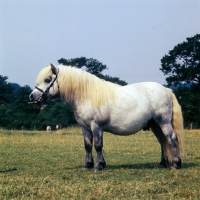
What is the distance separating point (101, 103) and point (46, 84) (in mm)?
1325

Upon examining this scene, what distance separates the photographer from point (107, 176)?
880cm

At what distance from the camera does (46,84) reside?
1003 cm

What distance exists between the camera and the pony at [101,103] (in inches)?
389

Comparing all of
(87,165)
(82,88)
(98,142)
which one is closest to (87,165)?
(87,165)

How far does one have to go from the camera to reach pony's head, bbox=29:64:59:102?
998 centimetres

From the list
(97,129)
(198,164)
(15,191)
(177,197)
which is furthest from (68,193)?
(198,164)

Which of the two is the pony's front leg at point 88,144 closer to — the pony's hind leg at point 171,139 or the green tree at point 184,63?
the pony's hind leg at point 171,139

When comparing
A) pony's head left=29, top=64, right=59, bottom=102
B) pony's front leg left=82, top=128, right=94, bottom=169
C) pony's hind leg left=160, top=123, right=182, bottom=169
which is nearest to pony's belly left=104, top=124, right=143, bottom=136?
pony's front leg left=82, top=128, right=94, bottom=169

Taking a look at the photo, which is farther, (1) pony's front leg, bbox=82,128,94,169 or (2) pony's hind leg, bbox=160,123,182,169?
(2) pony's hind leg, bbox=160,123,182,169

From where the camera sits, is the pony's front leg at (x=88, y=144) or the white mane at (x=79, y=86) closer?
the white mane at (x=79, y=86)

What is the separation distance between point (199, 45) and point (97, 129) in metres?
39.8

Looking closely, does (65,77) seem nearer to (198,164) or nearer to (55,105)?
(198,164)

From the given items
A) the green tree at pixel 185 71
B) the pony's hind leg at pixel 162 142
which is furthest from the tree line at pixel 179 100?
the pony's hind leg at pixel 162 142

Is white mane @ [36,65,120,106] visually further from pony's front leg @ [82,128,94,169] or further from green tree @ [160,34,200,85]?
green tree @ [160,34,200,85]
